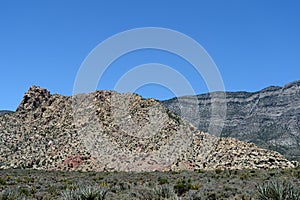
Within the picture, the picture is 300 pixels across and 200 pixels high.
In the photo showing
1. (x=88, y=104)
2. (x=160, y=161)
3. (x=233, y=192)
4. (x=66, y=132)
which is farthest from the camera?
(x=88, y=104)

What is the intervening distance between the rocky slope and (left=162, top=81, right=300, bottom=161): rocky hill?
36.7 metres

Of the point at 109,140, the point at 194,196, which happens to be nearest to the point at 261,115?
the point at 109,140

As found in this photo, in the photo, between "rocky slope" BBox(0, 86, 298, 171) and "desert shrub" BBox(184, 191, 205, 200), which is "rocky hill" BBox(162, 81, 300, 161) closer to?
"rocky slope" BBox(0, 86, 298, 171)

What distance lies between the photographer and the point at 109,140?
189 feet

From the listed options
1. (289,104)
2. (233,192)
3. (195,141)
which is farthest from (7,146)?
(289,104)

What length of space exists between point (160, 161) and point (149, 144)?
17.8 ft

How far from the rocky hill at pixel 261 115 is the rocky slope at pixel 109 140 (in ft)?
120

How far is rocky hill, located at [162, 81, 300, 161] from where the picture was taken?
397ft

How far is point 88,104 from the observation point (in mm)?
66375

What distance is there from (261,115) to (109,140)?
125873mm

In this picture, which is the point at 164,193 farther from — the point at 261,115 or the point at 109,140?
the point at 261,115

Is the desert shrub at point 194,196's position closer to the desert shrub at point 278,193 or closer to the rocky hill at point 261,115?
the desert shrub at point 278,193

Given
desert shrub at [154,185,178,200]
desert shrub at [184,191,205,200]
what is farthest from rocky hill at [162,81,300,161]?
desert shrub at [154,185,178,200]

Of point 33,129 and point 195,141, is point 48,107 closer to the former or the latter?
point 33,129
